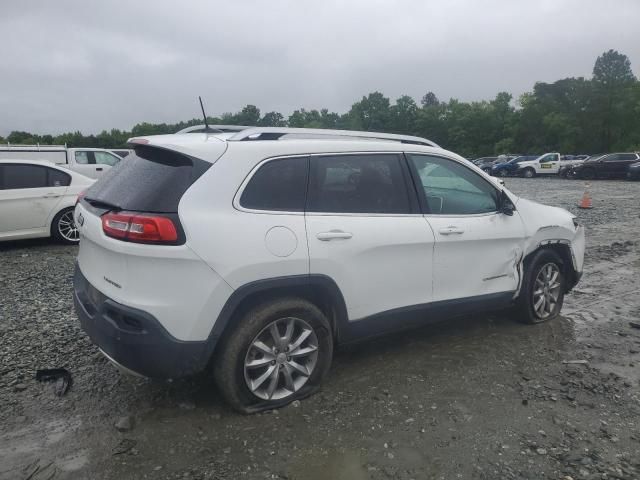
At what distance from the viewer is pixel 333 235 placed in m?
3.25

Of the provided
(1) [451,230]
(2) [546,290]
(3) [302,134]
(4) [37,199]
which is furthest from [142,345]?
(4) [37,199]

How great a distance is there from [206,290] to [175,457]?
0.92 metres

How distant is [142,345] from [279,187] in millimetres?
1228

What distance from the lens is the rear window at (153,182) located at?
2.88 m

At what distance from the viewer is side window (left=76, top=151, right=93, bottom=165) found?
16609 mm

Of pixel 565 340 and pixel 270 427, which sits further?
pixel 565 340

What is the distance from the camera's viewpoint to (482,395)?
3.48 meters

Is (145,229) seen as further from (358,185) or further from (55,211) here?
(55,211)

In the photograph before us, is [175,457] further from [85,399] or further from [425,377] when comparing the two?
[425,377]

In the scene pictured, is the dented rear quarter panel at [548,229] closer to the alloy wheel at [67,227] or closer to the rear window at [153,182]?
the rear window at [153,182]

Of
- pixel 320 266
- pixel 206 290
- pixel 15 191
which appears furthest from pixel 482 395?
pixel 15 191

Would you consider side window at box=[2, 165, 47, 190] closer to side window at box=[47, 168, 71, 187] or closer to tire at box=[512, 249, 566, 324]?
side window at box=[47, 168, 71, 187]

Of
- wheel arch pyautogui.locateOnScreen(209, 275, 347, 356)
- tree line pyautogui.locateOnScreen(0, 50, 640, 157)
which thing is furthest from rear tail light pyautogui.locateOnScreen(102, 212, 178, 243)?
tree line pyautogui.locateOnScreen(0, 50, 640, 157)

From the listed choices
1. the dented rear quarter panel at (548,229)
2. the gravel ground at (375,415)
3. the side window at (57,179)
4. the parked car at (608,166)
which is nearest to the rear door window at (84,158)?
the side window at (57,179)
